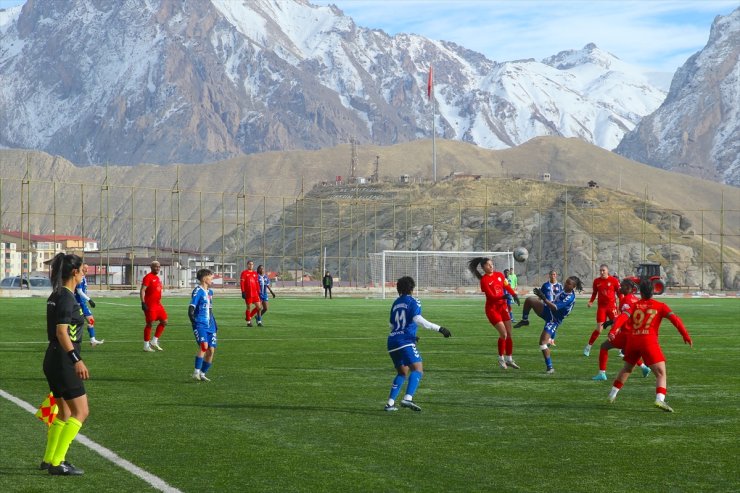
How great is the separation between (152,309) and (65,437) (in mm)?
16353

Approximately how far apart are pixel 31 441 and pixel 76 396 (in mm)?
2499

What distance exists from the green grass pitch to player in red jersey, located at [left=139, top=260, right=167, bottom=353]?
40cm

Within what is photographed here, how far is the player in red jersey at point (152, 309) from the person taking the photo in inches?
1025

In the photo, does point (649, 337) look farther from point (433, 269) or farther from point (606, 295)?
point (433, 269)

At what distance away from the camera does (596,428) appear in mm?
13609

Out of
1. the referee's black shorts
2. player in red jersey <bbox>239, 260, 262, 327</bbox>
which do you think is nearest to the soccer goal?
player in red jersey <bbox>239, 260, 262, 327</bbox>

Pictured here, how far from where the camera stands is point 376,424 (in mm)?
13867

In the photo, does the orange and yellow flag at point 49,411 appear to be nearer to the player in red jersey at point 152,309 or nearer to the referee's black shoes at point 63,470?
→ the referee's black shoes at point 63,470

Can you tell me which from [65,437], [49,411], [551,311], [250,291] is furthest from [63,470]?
[250,291]

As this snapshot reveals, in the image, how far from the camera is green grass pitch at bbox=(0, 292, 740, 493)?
10453 millimetres

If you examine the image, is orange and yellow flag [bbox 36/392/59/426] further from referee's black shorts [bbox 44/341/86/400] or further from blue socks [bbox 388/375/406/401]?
blue socks [bbox 388/375/406/401]

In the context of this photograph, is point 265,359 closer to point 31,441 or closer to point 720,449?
point 31,441

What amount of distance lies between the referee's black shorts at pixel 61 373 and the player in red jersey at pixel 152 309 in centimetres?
1534

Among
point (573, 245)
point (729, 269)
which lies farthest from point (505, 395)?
point (729, 269)
